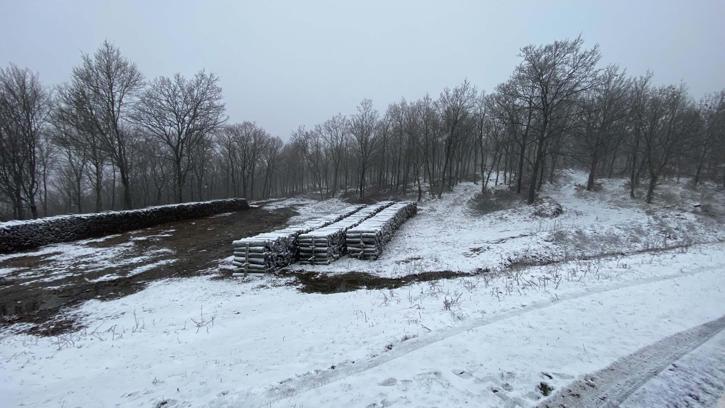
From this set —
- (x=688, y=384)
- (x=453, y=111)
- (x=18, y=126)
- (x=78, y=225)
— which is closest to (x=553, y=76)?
(x=453, y=111)

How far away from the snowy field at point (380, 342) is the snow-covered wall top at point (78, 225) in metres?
10.6

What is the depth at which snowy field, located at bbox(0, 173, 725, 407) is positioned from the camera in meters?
4.16

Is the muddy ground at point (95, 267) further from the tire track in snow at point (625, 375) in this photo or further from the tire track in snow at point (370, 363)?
the tire track in snow at point (625, 375)

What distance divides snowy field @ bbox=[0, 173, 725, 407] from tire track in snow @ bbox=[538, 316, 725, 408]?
0.08 m

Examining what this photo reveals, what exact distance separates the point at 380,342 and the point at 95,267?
45.7 ft

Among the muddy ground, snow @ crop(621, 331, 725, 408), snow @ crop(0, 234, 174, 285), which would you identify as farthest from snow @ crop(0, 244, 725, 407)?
snow @ crop(0, 234, 174, 285)

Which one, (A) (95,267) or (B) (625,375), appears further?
(A) (95,267)

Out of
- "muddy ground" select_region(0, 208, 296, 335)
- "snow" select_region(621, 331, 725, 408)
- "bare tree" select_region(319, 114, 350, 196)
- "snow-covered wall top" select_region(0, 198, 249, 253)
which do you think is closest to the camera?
"snow" select_region(621, 331, 725, 408)

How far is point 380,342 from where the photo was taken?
210 inches

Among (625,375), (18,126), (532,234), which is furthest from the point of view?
(18,126)

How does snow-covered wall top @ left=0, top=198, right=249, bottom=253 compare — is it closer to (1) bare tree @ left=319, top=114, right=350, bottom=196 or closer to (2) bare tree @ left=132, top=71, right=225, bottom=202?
(2) bare tree @ left=132, top=71, right=225, bottom=202

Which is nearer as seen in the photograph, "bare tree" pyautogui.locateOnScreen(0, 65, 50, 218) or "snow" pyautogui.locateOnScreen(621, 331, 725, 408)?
"snow" pyautogui.locateOnScreen(621, 331, 725, 408)

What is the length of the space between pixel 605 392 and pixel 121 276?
48.7 feet

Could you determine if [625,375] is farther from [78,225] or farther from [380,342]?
[78,225]
